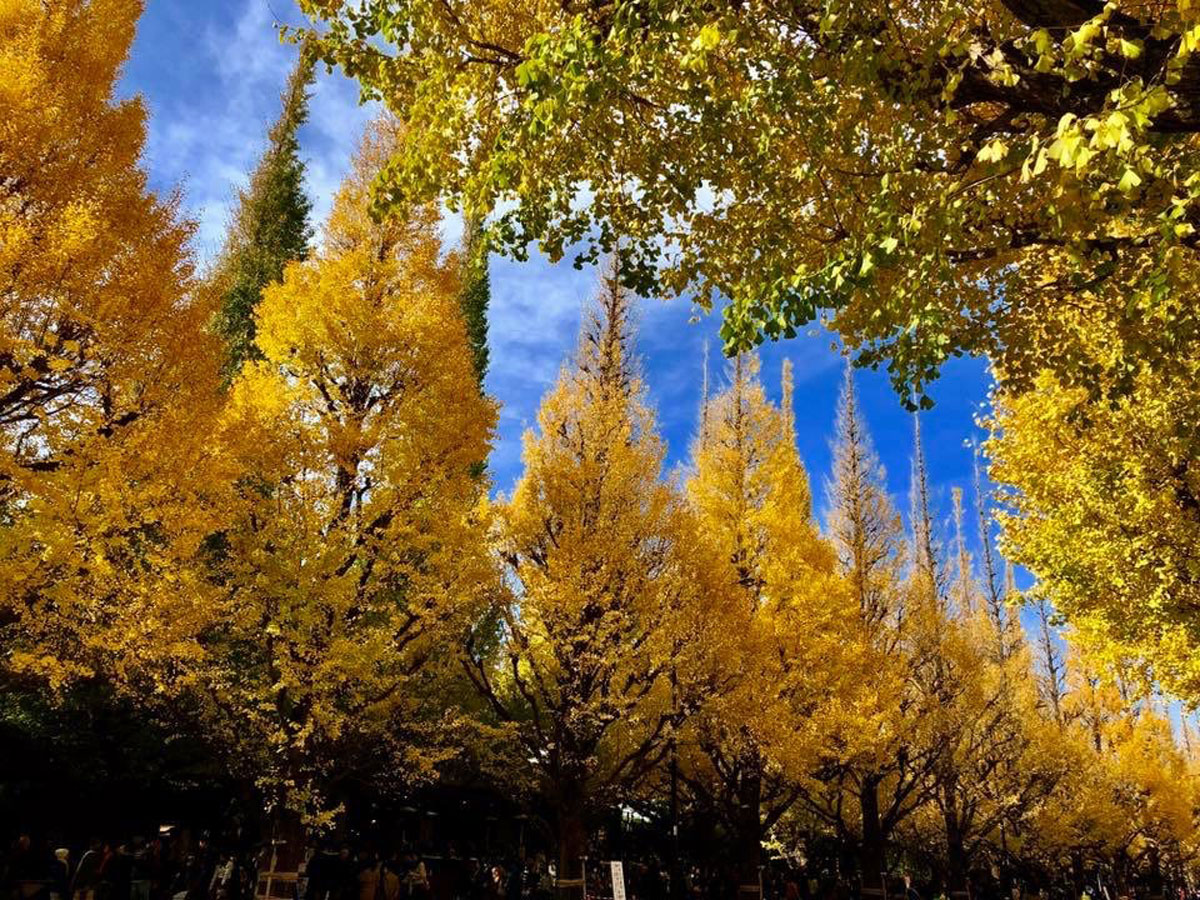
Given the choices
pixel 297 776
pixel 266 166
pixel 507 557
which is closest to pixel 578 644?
pixel 507 557

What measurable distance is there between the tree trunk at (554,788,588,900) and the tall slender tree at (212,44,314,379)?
1492 cm

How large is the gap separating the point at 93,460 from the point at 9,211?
270 cm

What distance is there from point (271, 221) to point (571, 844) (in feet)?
67.0

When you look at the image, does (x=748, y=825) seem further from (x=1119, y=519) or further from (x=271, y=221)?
(x=271, y=221)

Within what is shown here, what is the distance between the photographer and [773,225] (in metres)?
5.68

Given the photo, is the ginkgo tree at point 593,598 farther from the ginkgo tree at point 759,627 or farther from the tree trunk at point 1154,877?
the tree trunk at point 1154,877

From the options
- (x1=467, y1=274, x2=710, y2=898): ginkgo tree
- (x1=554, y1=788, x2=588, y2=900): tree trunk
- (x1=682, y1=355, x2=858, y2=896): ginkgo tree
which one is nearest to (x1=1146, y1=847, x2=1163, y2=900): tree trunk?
(x1=682, y1=355, x2=858, y2=896): ginkgo tree

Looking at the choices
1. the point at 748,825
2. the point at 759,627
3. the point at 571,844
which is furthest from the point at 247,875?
the point at 759,627

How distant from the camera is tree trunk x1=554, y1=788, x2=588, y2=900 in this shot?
435 inches

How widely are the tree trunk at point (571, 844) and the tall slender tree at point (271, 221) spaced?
1492cm

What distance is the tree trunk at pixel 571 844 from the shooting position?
36.2 ft

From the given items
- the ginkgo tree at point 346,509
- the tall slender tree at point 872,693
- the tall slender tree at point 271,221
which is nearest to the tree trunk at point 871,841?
the tall slender tree at point 872,693

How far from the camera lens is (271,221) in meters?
23.6

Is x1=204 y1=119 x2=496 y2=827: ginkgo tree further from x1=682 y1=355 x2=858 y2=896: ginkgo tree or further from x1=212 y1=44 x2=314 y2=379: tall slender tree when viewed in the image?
x1=212 y1=44 x2=314 y2=379: tall slender tree
